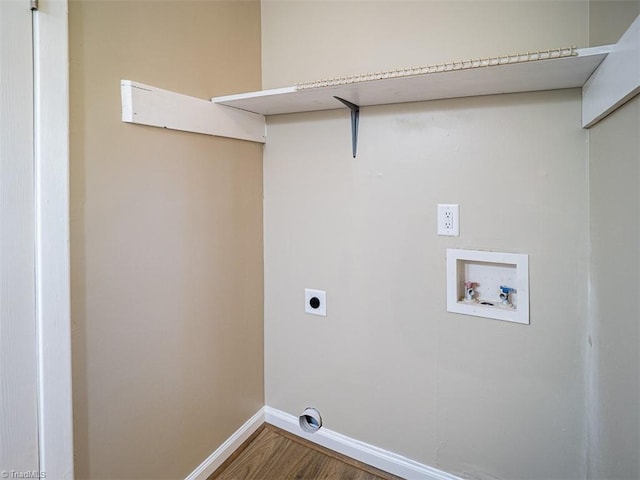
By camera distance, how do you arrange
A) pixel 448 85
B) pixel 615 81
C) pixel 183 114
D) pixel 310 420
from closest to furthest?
pixel 615 81
pixel 448 85
pixel 183 114
pixel 310 420

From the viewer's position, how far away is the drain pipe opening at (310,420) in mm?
1875

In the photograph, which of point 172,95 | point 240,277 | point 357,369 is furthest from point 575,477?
point 172,95

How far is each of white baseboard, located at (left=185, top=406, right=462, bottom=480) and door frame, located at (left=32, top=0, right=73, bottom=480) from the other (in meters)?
0.71

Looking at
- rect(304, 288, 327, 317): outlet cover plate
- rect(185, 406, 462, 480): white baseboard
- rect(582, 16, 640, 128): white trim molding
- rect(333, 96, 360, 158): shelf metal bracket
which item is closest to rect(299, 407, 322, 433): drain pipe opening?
rect(185, 406, 462, 480): white baseboard

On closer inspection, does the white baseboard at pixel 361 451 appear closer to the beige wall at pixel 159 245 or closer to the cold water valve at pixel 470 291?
the beige wall at pixel 159 245

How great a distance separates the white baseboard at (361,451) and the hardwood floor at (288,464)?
0.03 metres

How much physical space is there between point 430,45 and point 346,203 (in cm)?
74

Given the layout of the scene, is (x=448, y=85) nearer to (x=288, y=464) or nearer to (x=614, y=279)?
(x=614, y=279)

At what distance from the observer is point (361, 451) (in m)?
1.78

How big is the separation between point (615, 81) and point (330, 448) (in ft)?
6.16

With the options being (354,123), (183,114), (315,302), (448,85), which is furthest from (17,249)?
(448,85)

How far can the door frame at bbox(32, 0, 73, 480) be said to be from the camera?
1.03m

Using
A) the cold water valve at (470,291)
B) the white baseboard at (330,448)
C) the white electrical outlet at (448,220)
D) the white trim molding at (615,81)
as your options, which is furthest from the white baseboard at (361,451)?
the white trim molding at (615,81)

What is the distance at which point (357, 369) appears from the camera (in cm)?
177
